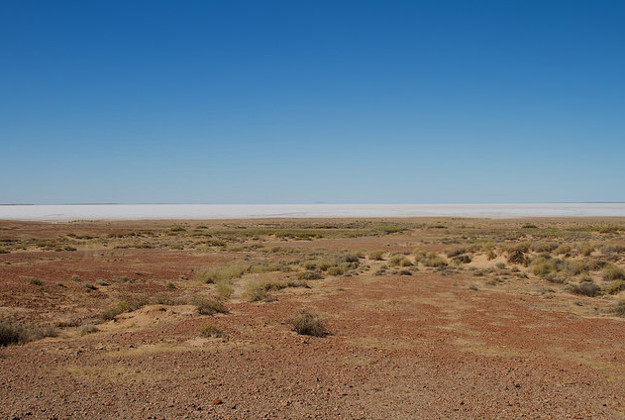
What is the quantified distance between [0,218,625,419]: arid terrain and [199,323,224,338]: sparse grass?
39mm

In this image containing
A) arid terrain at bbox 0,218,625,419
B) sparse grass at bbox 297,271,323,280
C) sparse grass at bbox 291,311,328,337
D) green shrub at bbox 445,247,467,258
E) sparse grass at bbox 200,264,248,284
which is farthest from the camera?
green shrub at bbox 445,247,467,258

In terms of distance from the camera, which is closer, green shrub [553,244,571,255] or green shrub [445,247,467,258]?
green shrub [553,244,571,255]

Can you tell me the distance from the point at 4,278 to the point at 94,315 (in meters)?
9.07

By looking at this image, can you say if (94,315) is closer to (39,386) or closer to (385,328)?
(39,386)

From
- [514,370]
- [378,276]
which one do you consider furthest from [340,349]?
[378,276]

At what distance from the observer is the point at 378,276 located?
24844mm

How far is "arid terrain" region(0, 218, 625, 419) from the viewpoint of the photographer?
7480 millimetres

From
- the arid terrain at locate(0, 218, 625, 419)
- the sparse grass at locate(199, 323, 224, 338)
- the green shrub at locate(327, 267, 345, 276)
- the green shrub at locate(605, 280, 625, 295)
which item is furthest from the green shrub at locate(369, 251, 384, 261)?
the sparse grass at locate(199, 323, 224, 338)

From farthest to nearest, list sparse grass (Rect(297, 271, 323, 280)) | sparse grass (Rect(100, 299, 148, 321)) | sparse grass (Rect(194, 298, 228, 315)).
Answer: sparse grass (Rect(297, 271, 323, 280)), sparse grass (Rect(194, 298, 228, 315)), sparse grass (Rect(100, 299, 148, 321))

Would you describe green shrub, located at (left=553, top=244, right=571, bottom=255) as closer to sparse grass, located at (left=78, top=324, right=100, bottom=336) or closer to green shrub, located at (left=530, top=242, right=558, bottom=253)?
green shrub, located at (left=530, top=242, right=558, bottom=253)

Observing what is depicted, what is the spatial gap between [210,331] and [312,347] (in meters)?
2.69

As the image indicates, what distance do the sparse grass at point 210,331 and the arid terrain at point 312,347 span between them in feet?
0.13

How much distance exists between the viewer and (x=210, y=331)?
→ 38.3 ft

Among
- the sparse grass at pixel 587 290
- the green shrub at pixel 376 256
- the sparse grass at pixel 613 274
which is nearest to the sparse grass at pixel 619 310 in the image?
the sparse grass at pixel 587 290
